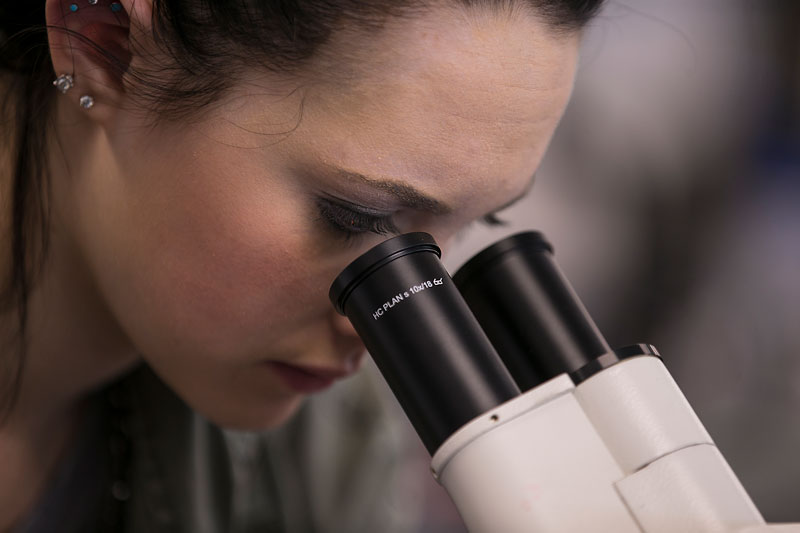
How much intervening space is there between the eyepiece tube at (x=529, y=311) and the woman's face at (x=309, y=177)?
6 cm

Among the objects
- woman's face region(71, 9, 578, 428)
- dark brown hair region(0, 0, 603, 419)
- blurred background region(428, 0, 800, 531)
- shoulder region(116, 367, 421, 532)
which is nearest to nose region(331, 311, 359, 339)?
woman's face region(71, 9, 578, 428)

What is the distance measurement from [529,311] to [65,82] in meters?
→ 0.49

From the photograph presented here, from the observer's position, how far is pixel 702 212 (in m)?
2.36

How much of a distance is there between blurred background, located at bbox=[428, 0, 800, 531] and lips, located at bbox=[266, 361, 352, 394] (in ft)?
4.17

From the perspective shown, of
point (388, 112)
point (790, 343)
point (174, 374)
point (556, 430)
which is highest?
point (388, 112)

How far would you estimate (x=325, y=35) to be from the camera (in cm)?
74

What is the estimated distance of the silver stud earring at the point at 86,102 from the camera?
0.81 metres

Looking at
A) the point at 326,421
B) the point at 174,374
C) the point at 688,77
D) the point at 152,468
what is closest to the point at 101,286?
the point at 174,374

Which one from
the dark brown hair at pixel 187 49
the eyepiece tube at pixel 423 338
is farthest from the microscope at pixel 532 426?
the dark brown hair at pixel 187 49

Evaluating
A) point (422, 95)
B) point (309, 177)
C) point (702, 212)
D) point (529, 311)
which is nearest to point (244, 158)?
point (309, 177)

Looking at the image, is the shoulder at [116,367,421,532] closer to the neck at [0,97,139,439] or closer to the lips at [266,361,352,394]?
the neck at [0,97,139,439]

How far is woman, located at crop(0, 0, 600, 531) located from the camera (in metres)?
0.75

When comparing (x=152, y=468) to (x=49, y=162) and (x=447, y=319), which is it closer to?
(x=49, y=162)

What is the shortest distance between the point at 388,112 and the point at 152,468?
71cm
